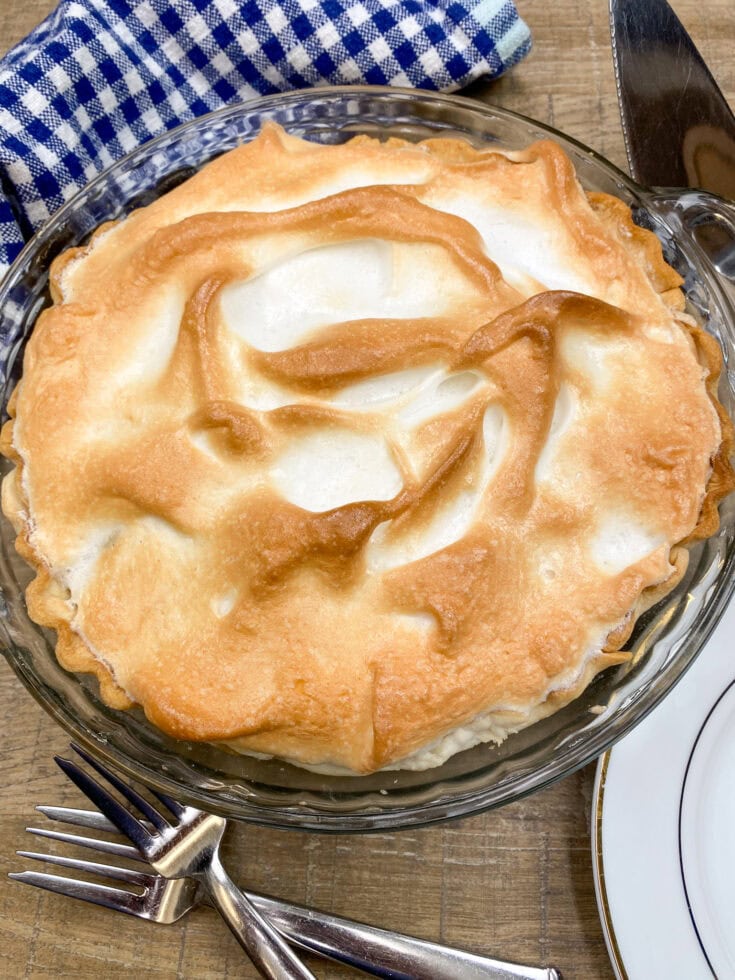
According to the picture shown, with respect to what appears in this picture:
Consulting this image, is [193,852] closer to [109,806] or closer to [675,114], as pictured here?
[109,806]

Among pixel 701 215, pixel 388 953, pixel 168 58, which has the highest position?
pixel 168 58

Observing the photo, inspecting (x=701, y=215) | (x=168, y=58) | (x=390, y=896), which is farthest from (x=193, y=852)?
(x=168, y=58)

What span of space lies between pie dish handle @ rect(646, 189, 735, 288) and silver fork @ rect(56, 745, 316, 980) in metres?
1.49

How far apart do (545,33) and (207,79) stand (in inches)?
32.8

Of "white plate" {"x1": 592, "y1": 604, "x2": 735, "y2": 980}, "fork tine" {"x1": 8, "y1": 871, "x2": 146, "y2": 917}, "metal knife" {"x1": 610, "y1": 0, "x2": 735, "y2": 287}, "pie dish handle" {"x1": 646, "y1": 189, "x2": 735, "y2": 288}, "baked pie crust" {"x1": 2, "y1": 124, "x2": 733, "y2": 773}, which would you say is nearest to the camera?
"baked pie crust" {"x1": 2, "y1": 124, "x2": 733, "y2": 773}

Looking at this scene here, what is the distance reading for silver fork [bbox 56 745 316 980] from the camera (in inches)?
67.6

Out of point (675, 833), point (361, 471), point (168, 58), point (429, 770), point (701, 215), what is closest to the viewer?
point (361, 471)

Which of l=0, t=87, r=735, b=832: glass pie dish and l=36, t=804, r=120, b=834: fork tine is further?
l=36, t=804, r=120, b=834: fork tine

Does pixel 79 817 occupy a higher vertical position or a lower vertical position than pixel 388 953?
higher

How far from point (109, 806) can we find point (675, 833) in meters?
1.06

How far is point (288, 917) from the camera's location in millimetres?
1754

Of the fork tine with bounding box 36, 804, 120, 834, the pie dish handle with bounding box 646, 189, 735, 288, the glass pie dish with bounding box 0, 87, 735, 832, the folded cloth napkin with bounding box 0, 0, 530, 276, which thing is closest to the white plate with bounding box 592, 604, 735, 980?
the glass pie dish with bounding box 0, 87, 735, 832

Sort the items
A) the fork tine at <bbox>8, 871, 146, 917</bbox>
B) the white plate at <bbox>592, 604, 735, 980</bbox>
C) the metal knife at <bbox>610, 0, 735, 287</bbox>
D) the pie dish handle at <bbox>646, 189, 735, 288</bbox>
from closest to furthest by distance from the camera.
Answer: the white plate at <bbox>592, 604, 735, 980</bbox> < the fork tine at <bbox>8, 871, 146, 917</bbox> < the pie dish handle at <bbox>646, 189, 735, 288</bbox> < the metal knife at <bbox>610, 0, 735, 287</bbox>

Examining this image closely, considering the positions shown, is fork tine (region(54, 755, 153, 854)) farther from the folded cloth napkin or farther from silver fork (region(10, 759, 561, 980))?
the folded cloth napkin
